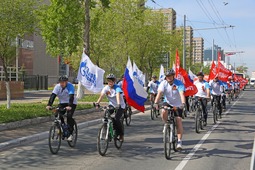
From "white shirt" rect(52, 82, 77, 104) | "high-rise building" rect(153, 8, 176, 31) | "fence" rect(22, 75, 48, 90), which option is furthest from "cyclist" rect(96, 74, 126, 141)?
"fence" rect(22, 75, 48, 90)

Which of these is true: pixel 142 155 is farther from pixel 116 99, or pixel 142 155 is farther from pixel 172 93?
pixel 172 93

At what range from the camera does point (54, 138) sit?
8.53 meters

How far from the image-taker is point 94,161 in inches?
308

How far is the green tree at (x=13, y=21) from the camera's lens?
15.1 metres

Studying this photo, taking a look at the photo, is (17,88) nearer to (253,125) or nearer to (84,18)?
(84,18)

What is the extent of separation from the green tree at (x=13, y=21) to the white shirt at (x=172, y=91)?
352 inches

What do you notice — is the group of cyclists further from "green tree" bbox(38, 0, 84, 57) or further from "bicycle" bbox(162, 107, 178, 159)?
"green tree" bbox(38, 0, 84, 57)

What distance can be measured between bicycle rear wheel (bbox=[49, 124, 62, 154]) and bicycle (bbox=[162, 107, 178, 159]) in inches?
97.1

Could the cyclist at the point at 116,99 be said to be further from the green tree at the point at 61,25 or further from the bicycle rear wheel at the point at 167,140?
the green tree at the point at 61,25

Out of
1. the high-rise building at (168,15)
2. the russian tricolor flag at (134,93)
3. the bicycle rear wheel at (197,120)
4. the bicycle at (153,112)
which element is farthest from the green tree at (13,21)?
the high-rise building at (168,15)

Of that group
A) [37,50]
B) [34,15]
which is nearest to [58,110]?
[34,15]

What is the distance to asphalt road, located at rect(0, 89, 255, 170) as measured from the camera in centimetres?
744

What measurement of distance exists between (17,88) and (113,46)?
8.58m

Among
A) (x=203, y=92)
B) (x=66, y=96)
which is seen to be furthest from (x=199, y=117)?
(x=66, y=96)
